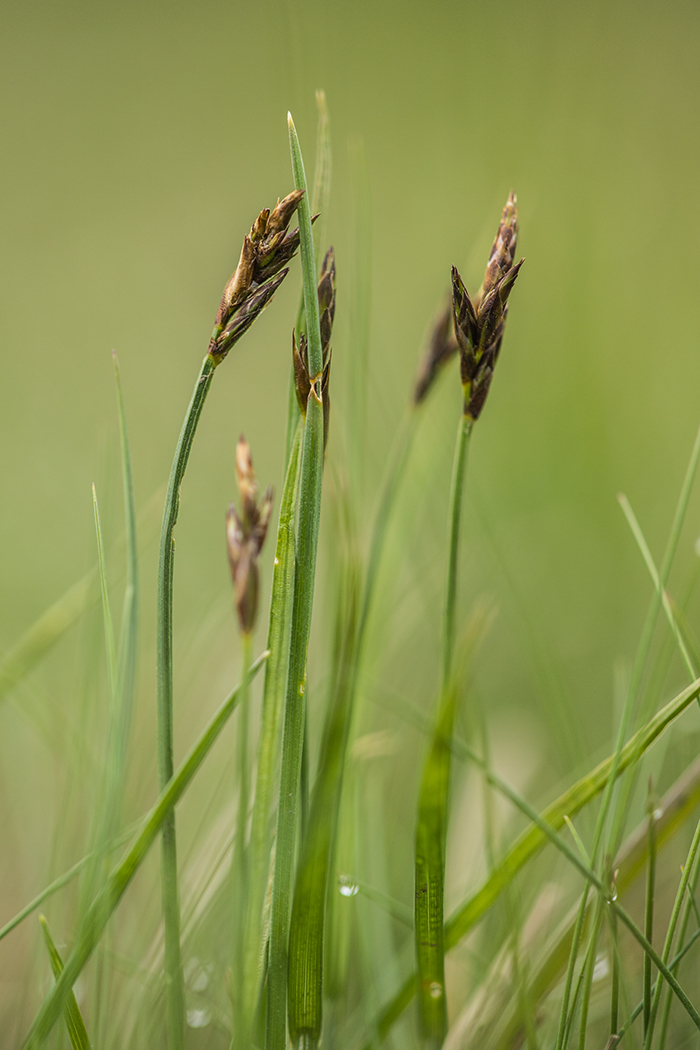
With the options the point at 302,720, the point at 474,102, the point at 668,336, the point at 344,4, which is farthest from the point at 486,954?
the point at 344,4

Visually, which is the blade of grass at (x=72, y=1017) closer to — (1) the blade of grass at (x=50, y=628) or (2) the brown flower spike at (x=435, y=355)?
(1) the blade of grass at (x=50, y=628)

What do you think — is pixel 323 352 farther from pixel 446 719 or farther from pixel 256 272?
pixel 446 719

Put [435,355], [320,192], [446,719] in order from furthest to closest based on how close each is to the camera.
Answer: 1. [435,355]
2. [320,192]
3. [446,719]

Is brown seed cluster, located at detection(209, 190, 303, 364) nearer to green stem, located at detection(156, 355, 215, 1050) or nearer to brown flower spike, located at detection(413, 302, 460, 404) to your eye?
green stem, located at detection(156, 355, 215, 1050)

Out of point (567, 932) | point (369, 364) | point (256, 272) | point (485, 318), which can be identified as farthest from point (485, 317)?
point (369, 364)

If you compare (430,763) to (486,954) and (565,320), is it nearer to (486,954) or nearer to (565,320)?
(486,954)

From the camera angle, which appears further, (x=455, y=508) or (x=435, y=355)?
(x=435, y=355)
